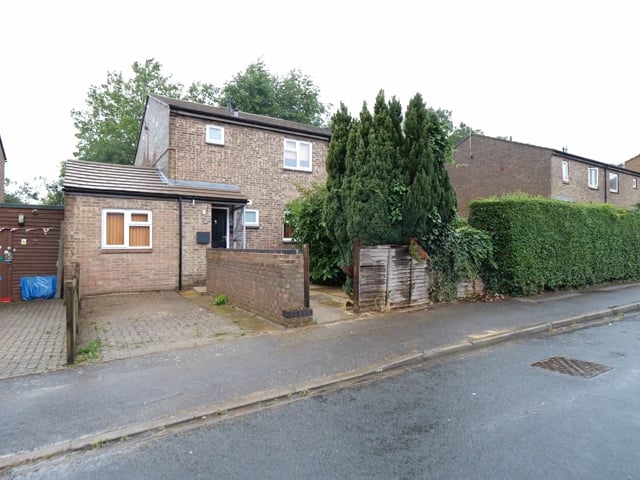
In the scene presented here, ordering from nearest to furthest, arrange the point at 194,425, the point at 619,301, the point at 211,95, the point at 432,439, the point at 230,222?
the point at 432,439, the point at 194,425, the point at 619,301, the point at 230,222, the point at 211,95

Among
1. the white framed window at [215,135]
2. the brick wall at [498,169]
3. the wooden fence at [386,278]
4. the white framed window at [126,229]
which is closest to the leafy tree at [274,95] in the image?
the brick wall at [498,169]

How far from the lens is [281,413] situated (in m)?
4.06

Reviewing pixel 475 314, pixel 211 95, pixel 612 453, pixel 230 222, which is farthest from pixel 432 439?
pixel 211 95

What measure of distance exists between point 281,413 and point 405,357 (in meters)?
2.36

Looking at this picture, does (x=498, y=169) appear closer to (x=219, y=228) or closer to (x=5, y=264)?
(x=219, y=228)

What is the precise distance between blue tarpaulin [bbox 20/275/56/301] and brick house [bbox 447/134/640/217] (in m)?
20.2

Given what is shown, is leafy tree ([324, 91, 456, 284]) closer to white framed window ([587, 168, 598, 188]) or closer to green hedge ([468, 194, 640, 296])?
green hedge ([468, 194, 640, 296])

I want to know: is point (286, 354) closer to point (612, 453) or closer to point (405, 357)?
point (405, 357)

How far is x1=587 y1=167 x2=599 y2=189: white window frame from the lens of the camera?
27661mm

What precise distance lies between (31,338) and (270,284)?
4.27m

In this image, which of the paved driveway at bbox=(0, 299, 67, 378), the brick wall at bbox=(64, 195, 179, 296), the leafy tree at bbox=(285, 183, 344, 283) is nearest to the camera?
the paved driveway at bbox=(0, 299, 67, 378)

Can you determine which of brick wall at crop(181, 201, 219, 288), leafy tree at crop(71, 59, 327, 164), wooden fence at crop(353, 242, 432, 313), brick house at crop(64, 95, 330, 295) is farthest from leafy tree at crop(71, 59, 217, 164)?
wooden fence at crop(353, 242, 432, 313)

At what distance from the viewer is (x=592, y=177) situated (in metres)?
27.9

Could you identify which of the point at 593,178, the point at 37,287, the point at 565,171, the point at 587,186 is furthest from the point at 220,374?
the point at 593,178
